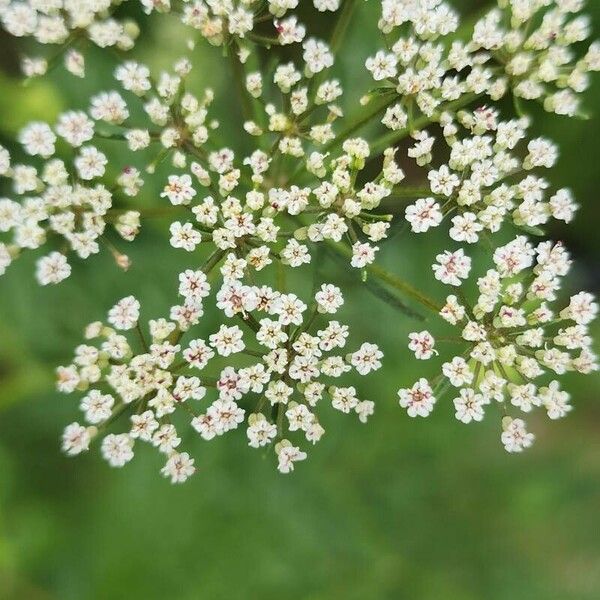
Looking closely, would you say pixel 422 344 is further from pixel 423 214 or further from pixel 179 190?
pixel 179 190

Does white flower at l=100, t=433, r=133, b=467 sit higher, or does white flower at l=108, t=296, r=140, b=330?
white flower at l=108, t=296, r=140, b=330

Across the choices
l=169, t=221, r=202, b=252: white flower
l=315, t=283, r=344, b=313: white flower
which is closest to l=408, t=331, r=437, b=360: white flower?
l=315, t=283, r=344, b=313: white flower

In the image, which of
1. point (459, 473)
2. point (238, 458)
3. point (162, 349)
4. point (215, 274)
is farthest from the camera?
point (459, 473)

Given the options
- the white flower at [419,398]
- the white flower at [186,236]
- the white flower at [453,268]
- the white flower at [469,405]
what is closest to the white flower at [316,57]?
the white flower at [186,236]

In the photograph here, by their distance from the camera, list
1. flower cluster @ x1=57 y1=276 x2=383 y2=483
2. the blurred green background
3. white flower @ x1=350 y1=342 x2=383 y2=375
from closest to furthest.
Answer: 1. flower cluster @ x1=57 y1=276 x2=383 y2=483
2. white flower @ x1=350 y1=342 x2=383 y2=375
3. the blurred green background

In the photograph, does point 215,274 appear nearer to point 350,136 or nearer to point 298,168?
point 298,168

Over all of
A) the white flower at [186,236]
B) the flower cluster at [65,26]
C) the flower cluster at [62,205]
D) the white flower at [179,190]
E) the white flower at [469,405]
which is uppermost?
the flower cluster at [65,26]

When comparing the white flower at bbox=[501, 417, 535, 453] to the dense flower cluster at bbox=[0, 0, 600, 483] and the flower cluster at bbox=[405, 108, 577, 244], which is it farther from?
the flower cluster at bbox=[405, 108, 577, 244]

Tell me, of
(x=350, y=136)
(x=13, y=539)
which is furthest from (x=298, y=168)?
(x=13, y=539)

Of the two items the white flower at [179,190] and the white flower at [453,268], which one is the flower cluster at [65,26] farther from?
the white flower at [453,268]
